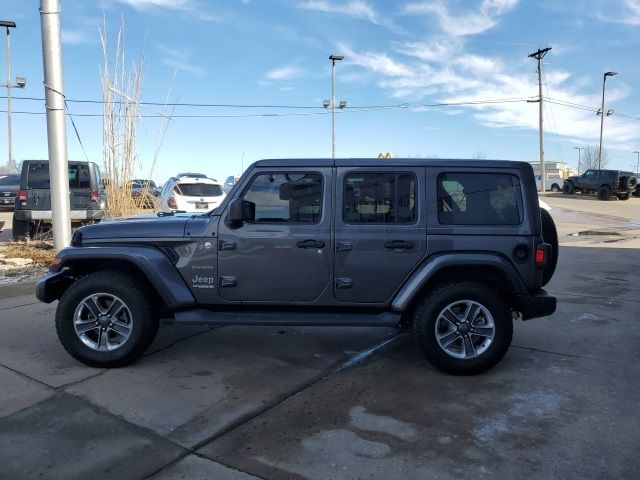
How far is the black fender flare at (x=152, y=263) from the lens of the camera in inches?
174

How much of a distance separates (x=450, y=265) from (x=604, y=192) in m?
36.7

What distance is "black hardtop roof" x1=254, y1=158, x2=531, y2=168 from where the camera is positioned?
452 centimetres

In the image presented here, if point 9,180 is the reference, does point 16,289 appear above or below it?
below

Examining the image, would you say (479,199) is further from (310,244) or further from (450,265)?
(310,244)

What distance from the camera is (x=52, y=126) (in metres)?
9.01

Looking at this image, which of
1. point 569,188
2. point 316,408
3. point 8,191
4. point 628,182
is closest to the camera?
point 316,408

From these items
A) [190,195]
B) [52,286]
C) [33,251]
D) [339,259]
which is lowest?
[33,251]

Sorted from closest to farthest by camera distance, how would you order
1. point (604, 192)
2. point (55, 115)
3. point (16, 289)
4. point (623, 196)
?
point (16, 289) → point (55, 115) → point (623, 196) → point (604, 192)

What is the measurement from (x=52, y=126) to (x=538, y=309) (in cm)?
824

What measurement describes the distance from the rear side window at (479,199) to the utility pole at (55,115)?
7144 mm

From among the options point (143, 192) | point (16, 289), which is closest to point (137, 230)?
point (16, 289)

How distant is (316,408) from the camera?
3.81 metres

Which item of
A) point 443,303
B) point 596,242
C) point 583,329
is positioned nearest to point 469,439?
point 443,303

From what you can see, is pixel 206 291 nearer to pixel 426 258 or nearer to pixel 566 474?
pixel 426 258
